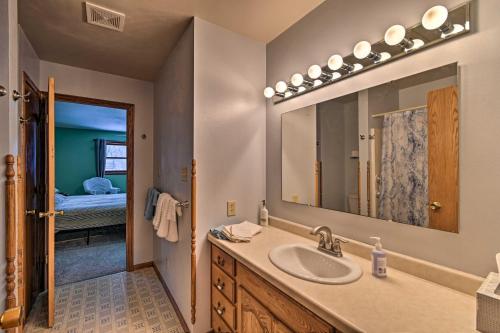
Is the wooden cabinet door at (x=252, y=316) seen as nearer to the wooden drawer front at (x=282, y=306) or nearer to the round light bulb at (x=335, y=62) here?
the wooden drawer front at (x=282, y=306)

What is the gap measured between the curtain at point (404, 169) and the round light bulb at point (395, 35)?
343mm

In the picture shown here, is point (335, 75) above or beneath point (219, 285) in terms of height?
above

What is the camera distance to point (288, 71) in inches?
71.1

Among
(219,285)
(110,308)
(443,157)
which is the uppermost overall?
(443,157)

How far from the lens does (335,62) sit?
137 cm

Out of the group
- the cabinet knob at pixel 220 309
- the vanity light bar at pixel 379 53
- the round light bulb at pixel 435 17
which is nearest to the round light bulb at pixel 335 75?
the vanity light bar at pixel 379 53

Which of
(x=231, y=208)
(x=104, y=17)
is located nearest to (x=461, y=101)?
(x=231, y=208)

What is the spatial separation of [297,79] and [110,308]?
2546mm

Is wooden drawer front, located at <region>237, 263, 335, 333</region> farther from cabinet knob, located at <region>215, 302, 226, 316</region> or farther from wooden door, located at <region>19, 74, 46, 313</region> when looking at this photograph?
wooden door, located at <region>19, 74, 46, 313</region>

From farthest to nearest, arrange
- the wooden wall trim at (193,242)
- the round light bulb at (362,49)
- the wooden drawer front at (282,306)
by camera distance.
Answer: the wooden wall trim at (193,242)
the round light bulb at (362,49)
the wooden drawer front at (282,306)

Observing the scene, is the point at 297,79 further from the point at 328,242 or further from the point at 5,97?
the point at 5,97

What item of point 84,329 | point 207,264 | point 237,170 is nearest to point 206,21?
point 237,170

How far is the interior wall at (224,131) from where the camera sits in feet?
5.52

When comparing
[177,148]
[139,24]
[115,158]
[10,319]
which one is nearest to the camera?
[10,319]
